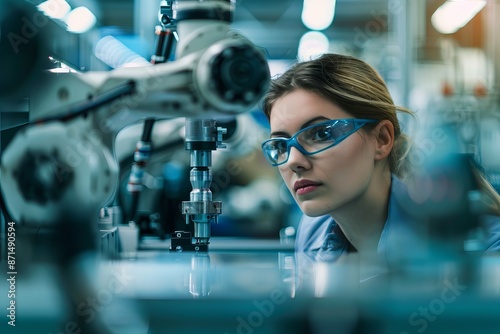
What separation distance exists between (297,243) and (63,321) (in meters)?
1.04

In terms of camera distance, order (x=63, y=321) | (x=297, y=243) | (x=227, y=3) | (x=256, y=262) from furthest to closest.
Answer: (x=297, y=243)
(x=256, y=262)
(x=227, y=3)
(x=63, y=321)

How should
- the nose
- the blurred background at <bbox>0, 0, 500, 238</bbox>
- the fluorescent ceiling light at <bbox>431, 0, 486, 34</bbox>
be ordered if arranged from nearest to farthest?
the nose → the blurred background at <bbox>0, 0, 500, 238</bbox> → the fluorescent ceiling light at <bbox>431, 0, 486, 34</bbox>

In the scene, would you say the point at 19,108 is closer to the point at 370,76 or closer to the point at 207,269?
the point at 207,269

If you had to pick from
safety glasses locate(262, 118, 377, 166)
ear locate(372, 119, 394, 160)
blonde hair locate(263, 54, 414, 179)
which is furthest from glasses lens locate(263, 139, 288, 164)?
ear locate(372, 119, 394, 160)

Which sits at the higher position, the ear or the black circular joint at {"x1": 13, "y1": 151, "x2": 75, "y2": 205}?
the ear

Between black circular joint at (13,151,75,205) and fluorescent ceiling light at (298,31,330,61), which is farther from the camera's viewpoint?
fluorescent ceiling light at (298,31,330,61)

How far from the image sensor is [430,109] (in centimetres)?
250

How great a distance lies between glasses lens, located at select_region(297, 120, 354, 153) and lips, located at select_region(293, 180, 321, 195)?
0.21 ft

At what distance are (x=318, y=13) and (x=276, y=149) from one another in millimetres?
1715

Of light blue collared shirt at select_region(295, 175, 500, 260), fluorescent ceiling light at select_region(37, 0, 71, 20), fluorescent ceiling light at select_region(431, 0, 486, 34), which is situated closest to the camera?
fluorescent ceiling light at select_region(37, 0, 71, 20)

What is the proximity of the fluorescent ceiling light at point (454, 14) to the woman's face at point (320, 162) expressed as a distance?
6.70 ft

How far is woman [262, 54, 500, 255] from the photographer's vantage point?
1101 mm

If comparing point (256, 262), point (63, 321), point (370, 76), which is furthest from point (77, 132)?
point (370, 76)
